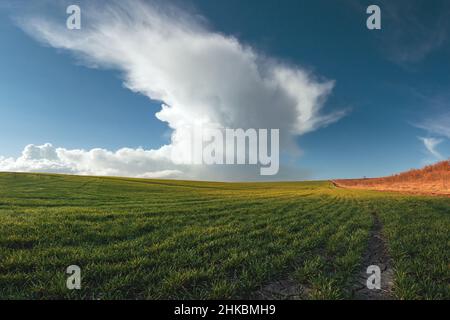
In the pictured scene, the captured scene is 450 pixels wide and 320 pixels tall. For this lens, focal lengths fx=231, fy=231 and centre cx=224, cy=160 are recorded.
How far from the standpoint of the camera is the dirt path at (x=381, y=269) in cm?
502

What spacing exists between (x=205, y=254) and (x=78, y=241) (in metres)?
4.48

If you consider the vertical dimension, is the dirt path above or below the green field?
below

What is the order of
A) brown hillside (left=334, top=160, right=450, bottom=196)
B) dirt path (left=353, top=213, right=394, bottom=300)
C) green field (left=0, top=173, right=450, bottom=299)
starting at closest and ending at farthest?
green field (left=0, top=173, right=450, bottom=299) < dirt path (left=353, top=213, right=394, bottom=300) < brown hillside (left=334, top=160, right=450, bottom=196)

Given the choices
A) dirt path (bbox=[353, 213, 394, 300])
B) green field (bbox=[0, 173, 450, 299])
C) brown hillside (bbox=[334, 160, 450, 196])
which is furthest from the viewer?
brown hillside (bbox=[334, 160, 450, 196])

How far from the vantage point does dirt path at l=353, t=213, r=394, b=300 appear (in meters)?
5.02

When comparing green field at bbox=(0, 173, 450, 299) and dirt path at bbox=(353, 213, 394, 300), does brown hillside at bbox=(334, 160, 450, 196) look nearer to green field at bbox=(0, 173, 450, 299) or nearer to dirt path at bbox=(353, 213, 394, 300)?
dirt path at bbox=(353, 213, 394, 300)

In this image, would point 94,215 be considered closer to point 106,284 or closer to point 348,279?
point 106,284

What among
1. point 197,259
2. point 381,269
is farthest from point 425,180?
point 197,259

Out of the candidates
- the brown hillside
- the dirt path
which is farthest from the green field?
the brown hillside

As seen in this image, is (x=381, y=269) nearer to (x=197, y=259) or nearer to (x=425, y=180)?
(x=197, y=259)

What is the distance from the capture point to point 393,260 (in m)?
7.01

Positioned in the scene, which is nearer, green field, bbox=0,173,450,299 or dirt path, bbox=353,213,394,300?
green field, bbox=0,173,450,299
